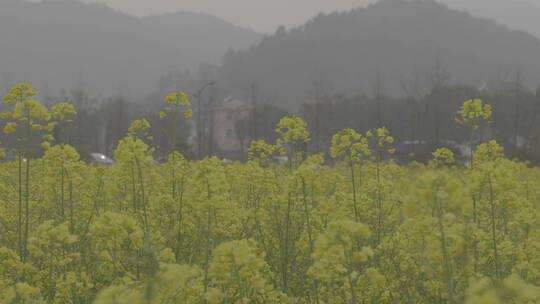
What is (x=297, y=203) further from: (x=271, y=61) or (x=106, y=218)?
(x=271, y=61)

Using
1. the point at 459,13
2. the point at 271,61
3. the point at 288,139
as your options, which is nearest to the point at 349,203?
the point at 288,139

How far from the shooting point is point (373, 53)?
162 metres

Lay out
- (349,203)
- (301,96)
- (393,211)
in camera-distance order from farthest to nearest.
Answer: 1. (301,96)
2. (393,211)
3. (349,203)

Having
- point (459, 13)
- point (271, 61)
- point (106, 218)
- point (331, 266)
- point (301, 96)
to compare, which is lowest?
point (331, 266)

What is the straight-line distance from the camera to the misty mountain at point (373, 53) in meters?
146

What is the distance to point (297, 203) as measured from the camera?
5.56 meters

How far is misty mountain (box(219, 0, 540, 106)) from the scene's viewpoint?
14575 cm

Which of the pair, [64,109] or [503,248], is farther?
[64,109]

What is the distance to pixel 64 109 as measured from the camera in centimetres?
558

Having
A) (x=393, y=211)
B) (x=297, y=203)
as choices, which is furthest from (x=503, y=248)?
(x=393, y=211)

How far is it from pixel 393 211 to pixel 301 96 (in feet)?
435

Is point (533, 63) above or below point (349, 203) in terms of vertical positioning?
above

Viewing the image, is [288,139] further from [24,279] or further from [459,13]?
[459,13]

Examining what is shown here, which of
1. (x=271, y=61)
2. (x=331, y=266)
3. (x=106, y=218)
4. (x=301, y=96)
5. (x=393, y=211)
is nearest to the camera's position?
(x=331, y=266)
